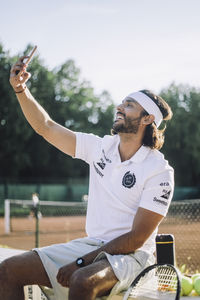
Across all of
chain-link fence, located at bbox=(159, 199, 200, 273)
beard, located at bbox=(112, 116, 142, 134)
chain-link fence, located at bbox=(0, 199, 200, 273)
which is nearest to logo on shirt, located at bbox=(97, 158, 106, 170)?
beard, located at bbox=(112, 116, 142, 134)

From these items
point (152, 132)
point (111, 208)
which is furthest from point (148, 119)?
point (111, 208)

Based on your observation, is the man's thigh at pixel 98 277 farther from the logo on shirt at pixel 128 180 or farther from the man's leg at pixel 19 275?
the logo on shirt at pixel 128 180

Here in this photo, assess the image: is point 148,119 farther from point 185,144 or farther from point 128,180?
point 185,144

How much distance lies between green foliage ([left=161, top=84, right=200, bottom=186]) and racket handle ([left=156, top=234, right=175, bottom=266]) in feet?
118

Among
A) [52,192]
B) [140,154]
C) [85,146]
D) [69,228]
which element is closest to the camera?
[140,154]

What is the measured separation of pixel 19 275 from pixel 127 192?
832mm

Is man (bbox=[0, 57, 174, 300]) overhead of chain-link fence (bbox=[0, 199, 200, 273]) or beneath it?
overhead

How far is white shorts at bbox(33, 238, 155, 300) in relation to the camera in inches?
109

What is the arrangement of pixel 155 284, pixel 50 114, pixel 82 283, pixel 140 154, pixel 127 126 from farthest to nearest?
1. pixel 50 114
2. pixel 127 126
3. pixel 140 154
4. pixel 155 284
5. pixel 82 283

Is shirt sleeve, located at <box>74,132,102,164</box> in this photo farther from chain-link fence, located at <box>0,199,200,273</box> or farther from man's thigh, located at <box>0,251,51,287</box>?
chain-link fence, located at <box>0,199,200,273</box>

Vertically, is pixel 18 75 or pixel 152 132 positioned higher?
pixel 18 75

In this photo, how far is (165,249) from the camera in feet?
10.1

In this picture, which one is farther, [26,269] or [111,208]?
[111,208]

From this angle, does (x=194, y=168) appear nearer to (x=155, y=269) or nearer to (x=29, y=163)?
(x=29, y=163)
